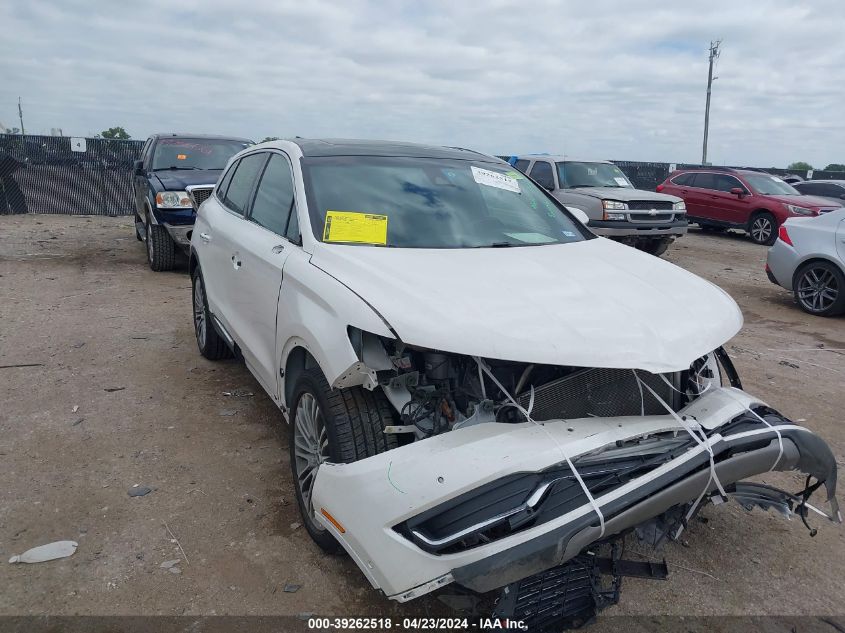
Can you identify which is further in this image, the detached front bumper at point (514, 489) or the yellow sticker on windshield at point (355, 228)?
the yellow sticker on windshield at point (355, 228)

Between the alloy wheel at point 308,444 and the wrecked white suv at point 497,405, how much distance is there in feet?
0.04

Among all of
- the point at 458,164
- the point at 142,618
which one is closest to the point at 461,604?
the point at 142,618

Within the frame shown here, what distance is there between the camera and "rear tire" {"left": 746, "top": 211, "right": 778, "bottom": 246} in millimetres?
15289

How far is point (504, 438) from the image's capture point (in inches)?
92.9

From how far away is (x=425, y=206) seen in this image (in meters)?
3.74

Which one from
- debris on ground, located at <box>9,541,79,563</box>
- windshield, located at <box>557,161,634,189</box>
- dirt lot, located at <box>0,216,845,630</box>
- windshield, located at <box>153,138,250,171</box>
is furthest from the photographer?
windshield, located at <box>557,161,634,189</box>

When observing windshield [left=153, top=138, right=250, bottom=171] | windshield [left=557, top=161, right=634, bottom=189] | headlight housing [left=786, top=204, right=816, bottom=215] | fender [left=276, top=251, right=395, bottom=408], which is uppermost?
windshield [left=153, top=138, right=250, bottom=171]

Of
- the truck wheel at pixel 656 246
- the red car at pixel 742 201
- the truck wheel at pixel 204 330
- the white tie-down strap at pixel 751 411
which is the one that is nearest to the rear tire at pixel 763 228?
the red car at pixel 742 201

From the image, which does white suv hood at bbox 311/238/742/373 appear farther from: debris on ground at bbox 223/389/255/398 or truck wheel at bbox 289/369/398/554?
debris on ground at bbox 223/389/255/398

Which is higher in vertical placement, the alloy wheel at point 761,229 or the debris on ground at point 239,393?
the alloy wheel at point 761,229

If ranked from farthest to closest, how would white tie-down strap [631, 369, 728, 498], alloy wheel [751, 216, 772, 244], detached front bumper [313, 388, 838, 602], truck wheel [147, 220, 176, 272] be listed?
alloy wheel [751, 216, 772, 244], truck wheel [147, 220, 176, 272], white tie-down strap [631, 369, 728, 498], detached front bumper [313, 388, 838, 602]

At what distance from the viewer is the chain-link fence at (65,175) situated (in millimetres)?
16453

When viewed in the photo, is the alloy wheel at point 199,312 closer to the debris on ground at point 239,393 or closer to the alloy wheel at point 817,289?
the debris on ground at point 239,393

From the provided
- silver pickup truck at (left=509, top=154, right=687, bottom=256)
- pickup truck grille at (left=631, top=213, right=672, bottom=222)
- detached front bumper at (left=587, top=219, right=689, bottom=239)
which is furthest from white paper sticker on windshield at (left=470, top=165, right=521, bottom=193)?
pickup truck grille at (left=631, top=213, right=672, bottom=222)
